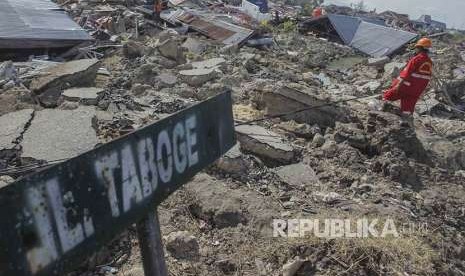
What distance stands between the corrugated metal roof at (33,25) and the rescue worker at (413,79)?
5.65 metres

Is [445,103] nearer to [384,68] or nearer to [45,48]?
Answer: [384,68]

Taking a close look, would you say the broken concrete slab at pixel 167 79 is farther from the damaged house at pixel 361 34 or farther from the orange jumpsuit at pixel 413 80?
the damaged house at pixel 361 34

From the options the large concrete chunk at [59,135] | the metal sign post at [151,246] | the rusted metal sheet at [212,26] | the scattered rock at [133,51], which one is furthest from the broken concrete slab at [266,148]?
the rusted metal sheet at [212,26]

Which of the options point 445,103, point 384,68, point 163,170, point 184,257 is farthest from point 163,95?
point 384,68

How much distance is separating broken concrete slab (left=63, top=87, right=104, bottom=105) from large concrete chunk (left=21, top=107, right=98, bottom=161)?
58cm

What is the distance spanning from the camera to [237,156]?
4074mm

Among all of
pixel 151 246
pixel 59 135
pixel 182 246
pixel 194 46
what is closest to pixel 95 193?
pixel 151 246

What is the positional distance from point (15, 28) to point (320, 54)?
7.58 metres

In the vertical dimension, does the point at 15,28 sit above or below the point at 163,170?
below

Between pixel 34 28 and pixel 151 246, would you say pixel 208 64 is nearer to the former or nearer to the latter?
pixel 34 28

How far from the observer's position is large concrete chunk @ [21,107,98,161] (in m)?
3.80

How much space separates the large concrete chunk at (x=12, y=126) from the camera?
3.93 m

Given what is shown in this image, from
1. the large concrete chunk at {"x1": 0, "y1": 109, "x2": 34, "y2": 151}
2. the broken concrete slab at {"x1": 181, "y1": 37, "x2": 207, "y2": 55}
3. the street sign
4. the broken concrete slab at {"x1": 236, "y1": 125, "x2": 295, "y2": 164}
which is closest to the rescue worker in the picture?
the broken concrete slab at {"x1": 236, "y1": 125, "x2": 295, "y2": 164}

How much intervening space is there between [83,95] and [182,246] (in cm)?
316
